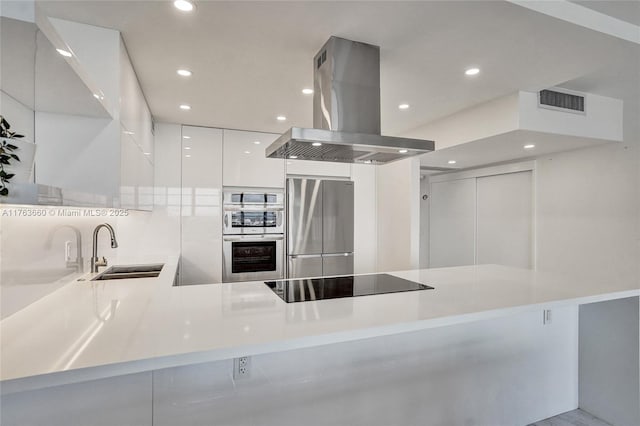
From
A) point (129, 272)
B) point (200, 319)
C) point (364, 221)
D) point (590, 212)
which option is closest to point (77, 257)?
point (129, 272)

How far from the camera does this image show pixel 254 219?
373 cm

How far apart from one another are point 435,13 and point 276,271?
300 cm

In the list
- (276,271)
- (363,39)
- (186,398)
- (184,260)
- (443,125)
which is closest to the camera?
(186,398)

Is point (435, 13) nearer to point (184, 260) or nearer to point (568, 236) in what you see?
point (568, 236)

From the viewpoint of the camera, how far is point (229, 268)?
11.9 ft

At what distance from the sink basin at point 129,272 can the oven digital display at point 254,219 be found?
105 cm

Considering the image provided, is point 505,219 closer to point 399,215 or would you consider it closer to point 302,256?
point 399,215

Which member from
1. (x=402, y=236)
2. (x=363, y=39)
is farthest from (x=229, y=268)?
(x=363, y=39)

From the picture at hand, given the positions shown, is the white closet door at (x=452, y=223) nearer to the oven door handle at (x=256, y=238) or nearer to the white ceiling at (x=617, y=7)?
the oven door handle at (x=256, y=238)

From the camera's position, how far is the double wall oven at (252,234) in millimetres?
3641

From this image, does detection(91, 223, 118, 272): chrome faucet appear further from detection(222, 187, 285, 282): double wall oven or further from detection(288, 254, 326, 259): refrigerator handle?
detection(288, 254, 326, 259): refrigerator handle

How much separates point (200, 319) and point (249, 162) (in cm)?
268

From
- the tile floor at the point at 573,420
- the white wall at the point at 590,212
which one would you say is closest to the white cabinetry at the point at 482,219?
the white wall at the point at 590,212

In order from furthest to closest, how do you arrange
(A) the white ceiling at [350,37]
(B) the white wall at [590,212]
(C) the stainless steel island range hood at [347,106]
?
(B) the white wall at [590,212]
(C) the stainless steel island range hood at [347,106]
(A) the white ceiling at [350,37]
